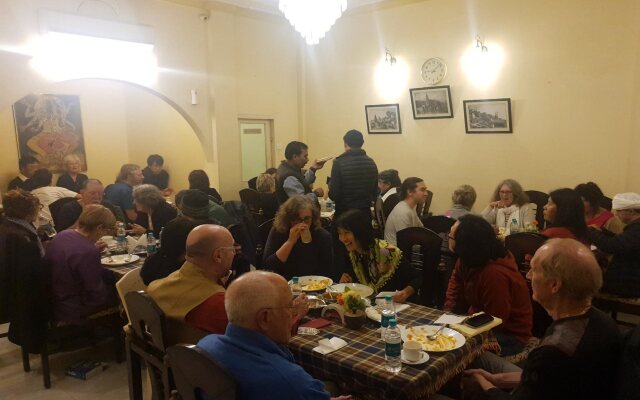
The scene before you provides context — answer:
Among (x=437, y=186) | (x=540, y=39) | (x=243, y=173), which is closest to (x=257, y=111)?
(x=243, y=173)

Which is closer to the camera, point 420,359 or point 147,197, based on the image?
point 420,359

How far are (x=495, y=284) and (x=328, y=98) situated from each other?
6.64 m

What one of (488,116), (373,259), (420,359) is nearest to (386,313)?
(420,359)

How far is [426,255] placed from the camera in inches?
148

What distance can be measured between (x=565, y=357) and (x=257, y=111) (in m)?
7.32

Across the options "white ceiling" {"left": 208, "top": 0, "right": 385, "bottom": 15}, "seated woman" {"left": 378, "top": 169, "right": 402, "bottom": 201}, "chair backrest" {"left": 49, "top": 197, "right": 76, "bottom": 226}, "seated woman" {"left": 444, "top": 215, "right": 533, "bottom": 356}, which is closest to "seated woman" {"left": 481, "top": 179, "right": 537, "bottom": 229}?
"seated woman" {"left": 378, "top": 169, "right": 402, "bottom": 201}

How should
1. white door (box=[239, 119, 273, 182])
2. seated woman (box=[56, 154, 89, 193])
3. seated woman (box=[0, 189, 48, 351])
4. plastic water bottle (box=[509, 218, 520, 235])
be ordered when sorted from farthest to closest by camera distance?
1. white door (box=[239, 119, 273, 182])
2. seated woman (box=[56, 154, 89, 193])
3. plastic water bottle (box=[509, 218, 520, 235])
4. seated woman (box=[0, 189, 48, 351])

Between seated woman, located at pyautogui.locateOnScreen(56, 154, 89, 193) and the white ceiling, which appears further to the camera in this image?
the white ceiling

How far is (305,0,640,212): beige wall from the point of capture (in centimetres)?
584

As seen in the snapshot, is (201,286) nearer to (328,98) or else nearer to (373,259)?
(373,259)

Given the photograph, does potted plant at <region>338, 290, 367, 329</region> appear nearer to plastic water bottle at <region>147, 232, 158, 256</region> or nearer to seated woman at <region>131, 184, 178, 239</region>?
plastic water bottle at <region>147, 232, 158, 256</region>

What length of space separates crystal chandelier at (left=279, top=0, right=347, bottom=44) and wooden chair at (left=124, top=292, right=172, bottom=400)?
139 inches

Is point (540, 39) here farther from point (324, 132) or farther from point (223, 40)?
point (223, 40)

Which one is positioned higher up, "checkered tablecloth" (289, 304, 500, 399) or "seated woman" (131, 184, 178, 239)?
"seated woman" (131, 184, 178, 239)
